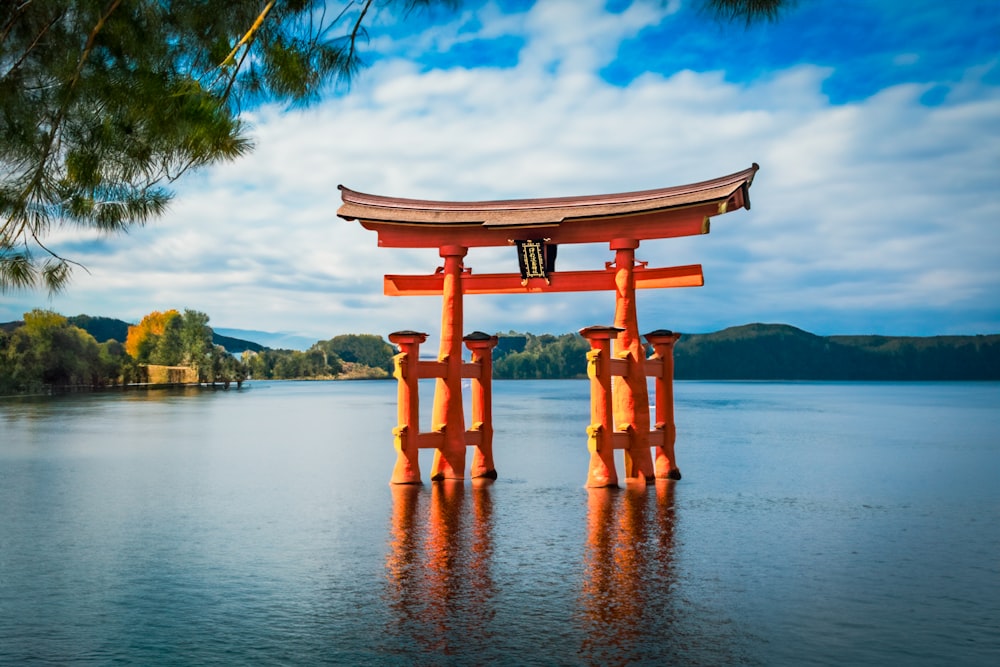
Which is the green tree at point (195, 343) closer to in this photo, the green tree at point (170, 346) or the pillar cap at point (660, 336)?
the green tree at point (170, 346)

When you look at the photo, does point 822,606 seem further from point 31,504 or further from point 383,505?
point 31,504

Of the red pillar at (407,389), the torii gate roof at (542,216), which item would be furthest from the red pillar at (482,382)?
the torii gate roof at (542,216)

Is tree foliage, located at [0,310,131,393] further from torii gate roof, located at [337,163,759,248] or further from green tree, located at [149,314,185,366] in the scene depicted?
torii gate roof, located at [337,163,759,248]

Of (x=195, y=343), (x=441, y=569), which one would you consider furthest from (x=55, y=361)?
(x=441, y=569)

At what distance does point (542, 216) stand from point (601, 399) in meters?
2.53

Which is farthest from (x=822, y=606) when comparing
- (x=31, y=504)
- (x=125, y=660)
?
(x=31, y=504)

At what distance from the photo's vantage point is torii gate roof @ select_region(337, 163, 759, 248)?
36.1 ft

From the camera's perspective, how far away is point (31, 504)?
11.9m

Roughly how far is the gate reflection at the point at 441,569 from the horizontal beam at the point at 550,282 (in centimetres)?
287

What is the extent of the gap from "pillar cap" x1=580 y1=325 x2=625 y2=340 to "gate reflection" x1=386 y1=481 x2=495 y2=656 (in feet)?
8.13

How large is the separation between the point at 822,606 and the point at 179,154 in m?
5.49

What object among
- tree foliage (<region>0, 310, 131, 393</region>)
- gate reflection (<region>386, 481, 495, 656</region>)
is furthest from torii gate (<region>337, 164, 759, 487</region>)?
tree foliage (<region>0, 310, 131, 393</region>)

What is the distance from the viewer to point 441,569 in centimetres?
712

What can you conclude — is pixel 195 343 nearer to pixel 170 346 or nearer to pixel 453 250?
pixel 170 346
